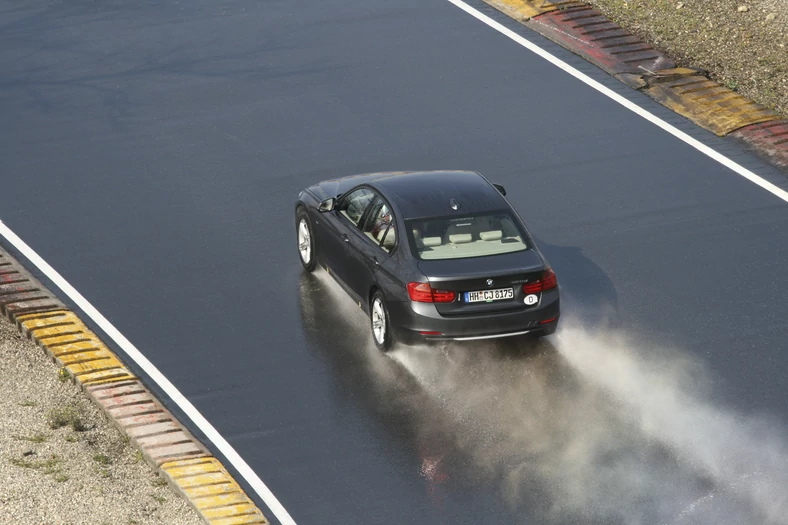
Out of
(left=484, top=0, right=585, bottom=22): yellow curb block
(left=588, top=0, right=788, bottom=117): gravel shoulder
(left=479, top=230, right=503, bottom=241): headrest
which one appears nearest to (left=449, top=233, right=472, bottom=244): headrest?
(left=479, top=230, right=503, bottom=241): headrest

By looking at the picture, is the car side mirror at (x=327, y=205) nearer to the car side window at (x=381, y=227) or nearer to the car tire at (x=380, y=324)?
the car side window at (x=381, y=227)

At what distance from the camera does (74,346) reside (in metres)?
12.6

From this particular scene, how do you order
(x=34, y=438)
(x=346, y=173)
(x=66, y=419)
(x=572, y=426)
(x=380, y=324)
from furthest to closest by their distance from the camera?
(x=346, y=173)
(x=380, y=324)
(x=572, y=426)
(x=66, y=419)
(x=34, y=438)

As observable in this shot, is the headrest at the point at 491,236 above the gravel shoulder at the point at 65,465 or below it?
above

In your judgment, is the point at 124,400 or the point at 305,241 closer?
the point at 124,400

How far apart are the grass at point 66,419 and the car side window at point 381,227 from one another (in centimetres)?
342

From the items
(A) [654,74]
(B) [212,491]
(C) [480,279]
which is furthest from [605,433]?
(A) [654,74]

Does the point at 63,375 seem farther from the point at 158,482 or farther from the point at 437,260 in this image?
the point at 437,260

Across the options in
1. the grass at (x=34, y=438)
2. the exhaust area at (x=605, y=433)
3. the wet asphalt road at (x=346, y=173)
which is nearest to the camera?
the exhaust area at (x=605, y=433)

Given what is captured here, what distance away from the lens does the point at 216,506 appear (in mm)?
10148

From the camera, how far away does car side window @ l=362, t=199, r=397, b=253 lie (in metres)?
12.8

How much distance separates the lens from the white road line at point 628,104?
16953 millimetres

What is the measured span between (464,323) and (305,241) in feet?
10.3

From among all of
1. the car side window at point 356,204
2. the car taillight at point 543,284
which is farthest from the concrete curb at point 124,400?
the car taillight at point 543,284
